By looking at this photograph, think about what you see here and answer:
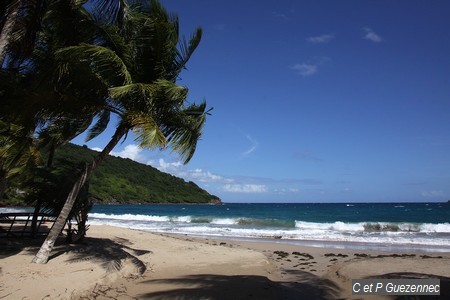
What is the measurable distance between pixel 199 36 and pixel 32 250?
6196 mm

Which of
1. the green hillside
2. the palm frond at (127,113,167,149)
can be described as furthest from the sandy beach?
the green hillside

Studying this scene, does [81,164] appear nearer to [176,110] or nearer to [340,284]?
[176,110]

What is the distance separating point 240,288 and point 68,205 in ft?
12.9

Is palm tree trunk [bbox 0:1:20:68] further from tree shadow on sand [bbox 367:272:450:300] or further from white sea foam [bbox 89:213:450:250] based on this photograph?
white sea foam [bbox 89:213:450:250]

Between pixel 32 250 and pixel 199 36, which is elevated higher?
pixel 199 36

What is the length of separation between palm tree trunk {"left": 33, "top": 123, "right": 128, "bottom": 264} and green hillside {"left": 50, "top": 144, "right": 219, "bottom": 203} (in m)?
61.9

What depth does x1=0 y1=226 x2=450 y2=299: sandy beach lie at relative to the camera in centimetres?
630

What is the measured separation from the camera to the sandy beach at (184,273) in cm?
630

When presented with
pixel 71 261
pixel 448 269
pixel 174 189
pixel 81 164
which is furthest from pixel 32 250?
pixel 174 189

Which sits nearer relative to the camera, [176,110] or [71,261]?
[71,261]

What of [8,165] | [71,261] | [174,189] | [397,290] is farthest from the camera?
[174,189]

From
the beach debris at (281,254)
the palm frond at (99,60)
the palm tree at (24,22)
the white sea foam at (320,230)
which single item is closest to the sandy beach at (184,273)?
the beach debris at (281,254)

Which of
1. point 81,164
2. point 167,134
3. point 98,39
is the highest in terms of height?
point 98,39

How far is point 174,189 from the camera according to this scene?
101500mm
